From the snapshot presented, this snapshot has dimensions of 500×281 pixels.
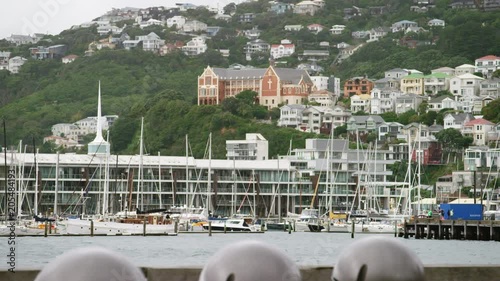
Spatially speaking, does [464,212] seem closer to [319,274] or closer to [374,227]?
[374,227]

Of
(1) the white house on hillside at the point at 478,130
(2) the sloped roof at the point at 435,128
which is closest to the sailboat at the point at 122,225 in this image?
(1) the white house on hillside at the point at 478,130

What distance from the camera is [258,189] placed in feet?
401

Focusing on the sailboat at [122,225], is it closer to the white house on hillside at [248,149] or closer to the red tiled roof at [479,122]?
the white house on hillside at [248,149]

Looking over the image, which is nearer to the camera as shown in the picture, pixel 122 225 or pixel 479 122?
pixel 122 225

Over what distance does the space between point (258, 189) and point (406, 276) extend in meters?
112

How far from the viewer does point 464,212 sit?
86.1m

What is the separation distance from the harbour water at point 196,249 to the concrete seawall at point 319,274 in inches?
1275

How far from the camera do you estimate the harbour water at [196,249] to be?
53.3 meters

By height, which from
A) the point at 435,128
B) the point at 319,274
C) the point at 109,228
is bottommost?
the point at 109,228

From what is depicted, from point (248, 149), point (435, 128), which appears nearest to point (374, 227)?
point (248, 149)

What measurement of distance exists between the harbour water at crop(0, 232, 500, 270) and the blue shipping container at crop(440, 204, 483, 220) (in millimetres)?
6457

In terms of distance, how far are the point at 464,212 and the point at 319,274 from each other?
73945mm

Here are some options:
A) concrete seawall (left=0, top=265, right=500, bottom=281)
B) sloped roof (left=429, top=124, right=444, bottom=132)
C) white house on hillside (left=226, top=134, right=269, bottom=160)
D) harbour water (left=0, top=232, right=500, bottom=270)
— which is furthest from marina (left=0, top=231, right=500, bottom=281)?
sloped roof (left=429, top=124, right=444, bottom=132)

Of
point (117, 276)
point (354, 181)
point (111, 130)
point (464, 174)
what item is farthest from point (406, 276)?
point (111, 130)
